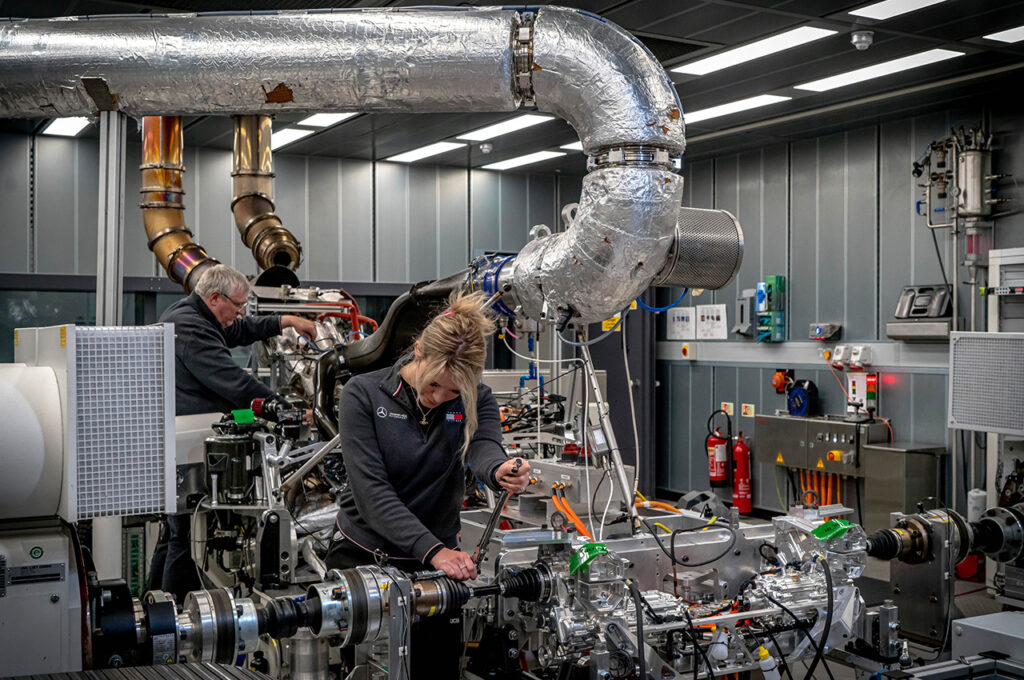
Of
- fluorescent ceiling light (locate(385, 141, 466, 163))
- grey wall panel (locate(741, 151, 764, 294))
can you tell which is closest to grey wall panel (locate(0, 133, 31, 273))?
fluorescent ceiling light (locate(385, 141, 466, 163))

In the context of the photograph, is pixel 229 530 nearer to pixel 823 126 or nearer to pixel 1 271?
pixel 1 271

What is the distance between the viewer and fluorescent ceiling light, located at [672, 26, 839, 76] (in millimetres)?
4730

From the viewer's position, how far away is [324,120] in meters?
6.52

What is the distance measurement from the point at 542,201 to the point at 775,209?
2336 mm

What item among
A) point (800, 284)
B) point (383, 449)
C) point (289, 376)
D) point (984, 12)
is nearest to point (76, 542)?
point (383, 449)

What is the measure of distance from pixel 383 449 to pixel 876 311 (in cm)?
522

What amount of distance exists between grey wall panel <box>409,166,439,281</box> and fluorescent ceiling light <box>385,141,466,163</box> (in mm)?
234

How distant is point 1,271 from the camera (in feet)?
22.1

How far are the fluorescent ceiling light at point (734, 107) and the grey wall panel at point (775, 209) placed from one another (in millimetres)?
1155

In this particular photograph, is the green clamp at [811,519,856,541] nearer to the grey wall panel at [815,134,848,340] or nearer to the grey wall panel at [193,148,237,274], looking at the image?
the grey wall panel at [815,134,848,340]

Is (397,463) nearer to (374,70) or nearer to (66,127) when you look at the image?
(374,70)

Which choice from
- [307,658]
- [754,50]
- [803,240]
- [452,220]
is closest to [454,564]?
[307,658]

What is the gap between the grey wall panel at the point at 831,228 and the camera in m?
6.95

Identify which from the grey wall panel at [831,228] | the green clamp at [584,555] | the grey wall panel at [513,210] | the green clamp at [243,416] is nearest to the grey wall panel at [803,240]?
the grey wall panel at [831,228]
